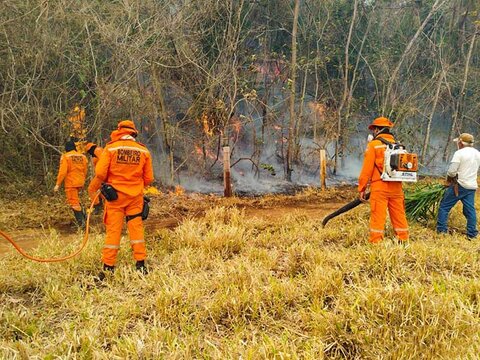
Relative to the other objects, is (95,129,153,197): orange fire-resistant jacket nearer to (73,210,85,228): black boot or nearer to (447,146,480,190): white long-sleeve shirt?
(73,210,85,228): black boot

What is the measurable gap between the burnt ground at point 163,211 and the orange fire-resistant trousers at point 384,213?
2357 mm

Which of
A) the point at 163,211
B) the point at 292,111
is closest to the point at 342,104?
the point at 292,111

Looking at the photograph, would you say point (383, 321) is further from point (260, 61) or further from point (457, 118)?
point (457, 118)

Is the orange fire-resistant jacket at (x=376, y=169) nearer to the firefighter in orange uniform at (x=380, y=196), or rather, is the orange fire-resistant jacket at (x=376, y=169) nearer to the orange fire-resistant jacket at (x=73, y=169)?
the firefighter in orange uniform at (x=380, y=196)

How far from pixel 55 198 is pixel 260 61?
9153 millimetres

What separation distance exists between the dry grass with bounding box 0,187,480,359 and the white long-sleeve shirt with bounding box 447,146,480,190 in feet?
3.67

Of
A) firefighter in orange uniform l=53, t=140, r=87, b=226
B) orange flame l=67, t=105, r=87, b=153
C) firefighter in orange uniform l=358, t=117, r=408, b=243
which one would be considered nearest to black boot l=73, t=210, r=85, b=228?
firefighter in orange uniform l=53, t=140, r=87, b=226

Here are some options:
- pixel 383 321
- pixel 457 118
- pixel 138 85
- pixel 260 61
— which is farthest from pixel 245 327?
pixel 457 118

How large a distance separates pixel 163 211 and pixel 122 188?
424 cm

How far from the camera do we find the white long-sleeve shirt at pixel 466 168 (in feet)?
17.8

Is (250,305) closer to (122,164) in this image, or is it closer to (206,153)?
(122,164)

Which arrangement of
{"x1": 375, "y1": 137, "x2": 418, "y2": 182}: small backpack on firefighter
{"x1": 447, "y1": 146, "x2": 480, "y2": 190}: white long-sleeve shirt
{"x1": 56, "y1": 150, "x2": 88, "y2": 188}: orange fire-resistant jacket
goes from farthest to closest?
{"x1": 56, "y1": 150, "x2": 88, "y2": 188}: orange fire-resistant jacket → {"x1": 447, "y1": 146, "x2": 480, "y2": 190}: white long-sleeve shirt → {"x1": 375, "y1": 137, "x2": 418, "y2": 182}: small backpack on firefighter

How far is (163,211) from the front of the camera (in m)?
8.40

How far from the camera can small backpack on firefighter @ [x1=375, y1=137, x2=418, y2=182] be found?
4.59 m
